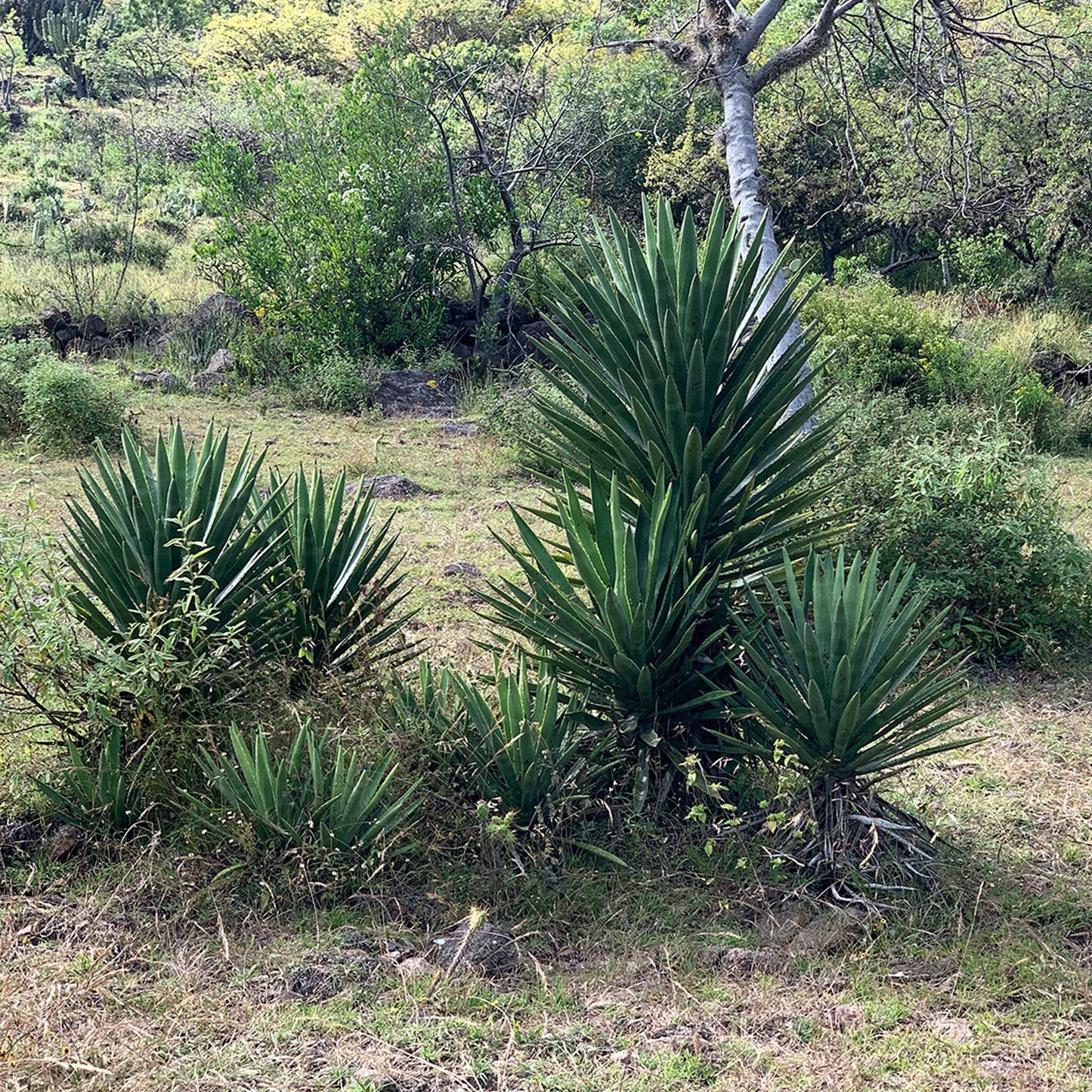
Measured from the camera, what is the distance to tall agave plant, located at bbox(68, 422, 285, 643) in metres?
3.69

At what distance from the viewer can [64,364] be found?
369 inches

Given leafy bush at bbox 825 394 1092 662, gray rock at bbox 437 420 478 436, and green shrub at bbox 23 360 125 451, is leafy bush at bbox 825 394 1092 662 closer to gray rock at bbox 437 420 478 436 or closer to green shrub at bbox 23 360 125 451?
gray rock at bbox 437 420 478 436

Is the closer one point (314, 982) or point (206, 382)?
point (314, 982)

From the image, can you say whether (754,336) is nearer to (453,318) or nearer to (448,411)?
(448,411)

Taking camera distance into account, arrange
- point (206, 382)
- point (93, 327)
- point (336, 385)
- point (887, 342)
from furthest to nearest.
Result: point (93, 327)
point (206, 382)
point (336, 385)
point (887, 342)

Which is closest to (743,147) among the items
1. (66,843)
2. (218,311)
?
(66,843)

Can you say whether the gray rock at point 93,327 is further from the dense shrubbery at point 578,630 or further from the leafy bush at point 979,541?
the dense shrubbery at point 578,630

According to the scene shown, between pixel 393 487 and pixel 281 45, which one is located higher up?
pixel 281 45

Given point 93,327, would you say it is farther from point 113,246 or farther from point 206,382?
point 113,246

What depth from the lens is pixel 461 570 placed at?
656 cm

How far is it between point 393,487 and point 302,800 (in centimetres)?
545

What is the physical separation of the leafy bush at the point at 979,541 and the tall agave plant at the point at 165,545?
3.14m

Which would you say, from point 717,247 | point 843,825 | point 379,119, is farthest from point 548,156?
point 843,825

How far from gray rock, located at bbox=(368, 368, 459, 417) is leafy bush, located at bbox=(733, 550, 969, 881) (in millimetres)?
8900
